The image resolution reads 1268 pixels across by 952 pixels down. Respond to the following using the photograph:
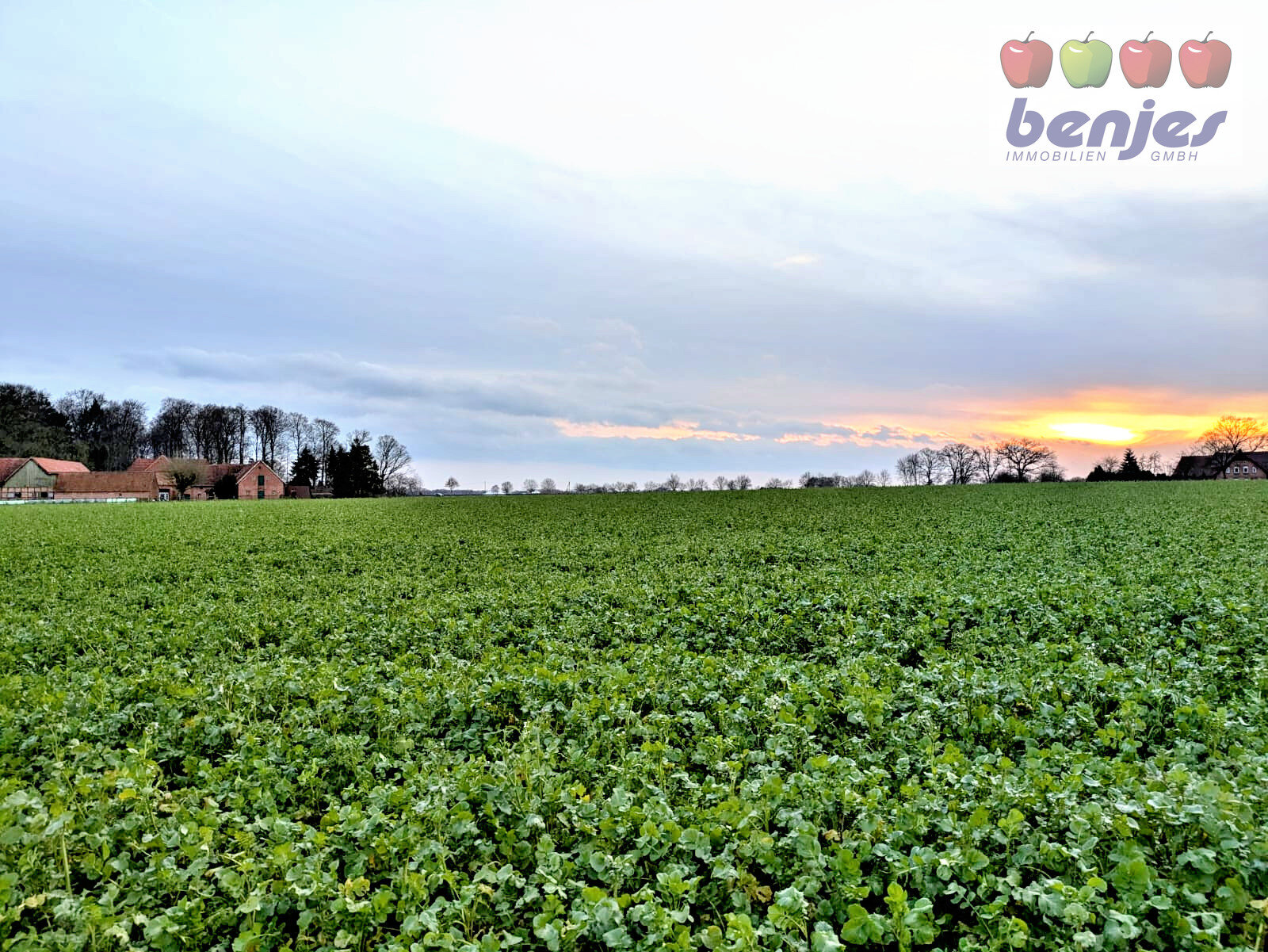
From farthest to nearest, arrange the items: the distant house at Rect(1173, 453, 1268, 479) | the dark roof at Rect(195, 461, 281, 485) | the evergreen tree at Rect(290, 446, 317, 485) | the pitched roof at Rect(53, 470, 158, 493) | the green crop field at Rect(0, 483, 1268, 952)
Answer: the evergreen tree at Rect(290, 446, 317, 485), the distant house at Rect(1173, 453, 1268, 479), the dark roof at Rect(195, 461, 281, 485), the pitched roof at Rect(53, 470, 158, 493), the green crop field at Rect(0, 483, 1268, 952)

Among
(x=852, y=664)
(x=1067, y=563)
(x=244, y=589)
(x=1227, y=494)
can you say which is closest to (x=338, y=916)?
(x=852, y=664)

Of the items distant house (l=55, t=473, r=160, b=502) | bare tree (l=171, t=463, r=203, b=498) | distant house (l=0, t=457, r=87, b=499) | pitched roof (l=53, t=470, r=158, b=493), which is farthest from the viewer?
bare tree (l=171, t=463, r=203, b=498)

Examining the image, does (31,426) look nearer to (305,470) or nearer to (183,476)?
(183,476)

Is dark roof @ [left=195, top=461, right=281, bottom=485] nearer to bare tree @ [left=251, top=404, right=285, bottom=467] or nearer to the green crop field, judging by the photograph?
bare tree @ [left=251, top=404, right=285, bottom=467]

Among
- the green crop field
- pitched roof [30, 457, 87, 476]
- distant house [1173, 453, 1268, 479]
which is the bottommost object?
the green crop field

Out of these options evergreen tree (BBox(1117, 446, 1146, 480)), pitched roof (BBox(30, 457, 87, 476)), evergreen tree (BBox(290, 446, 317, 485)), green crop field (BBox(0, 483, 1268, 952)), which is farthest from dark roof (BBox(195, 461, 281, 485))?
evergreen tree (BBox(1117, 446, 1146, 480))

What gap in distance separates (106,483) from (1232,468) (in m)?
153

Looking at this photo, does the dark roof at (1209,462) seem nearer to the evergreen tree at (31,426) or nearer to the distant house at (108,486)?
the distant house at (108,486)

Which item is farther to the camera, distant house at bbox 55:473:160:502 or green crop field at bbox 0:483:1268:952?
distant house at bbox 55:473:160:502

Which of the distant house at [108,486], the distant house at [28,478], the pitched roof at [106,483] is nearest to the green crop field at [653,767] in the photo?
the distant house at [108,486]

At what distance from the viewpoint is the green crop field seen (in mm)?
3715

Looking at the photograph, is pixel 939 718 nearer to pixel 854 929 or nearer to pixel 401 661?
pixel 854 929

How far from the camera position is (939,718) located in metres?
6.39

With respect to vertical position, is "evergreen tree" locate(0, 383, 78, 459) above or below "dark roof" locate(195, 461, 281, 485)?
above
